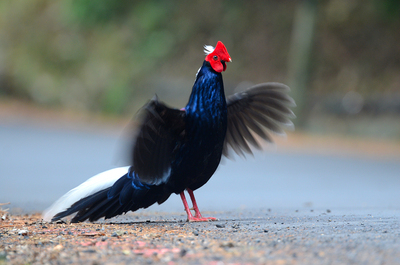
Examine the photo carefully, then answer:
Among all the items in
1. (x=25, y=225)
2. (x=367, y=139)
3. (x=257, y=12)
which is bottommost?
(x=25, y=225)

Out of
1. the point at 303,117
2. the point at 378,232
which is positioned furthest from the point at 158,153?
the point at 303,117

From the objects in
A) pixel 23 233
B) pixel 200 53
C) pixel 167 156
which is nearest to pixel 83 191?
pixel 23 233

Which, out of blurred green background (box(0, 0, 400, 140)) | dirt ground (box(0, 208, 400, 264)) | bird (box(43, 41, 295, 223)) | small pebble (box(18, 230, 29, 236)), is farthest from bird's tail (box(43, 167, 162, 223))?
blurred green background (box(0, 0, 400, 140))

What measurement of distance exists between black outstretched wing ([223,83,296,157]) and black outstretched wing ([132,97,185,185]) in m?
1.06

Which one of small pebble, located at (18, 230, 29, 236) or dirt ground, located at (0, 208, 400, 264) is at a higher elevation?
small pebble, located at (18, 230, 29, 236)

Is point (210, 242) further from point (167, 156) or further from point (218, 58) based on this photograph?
point (218, 58)

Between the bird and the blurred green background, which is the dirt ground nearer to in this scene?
the bird

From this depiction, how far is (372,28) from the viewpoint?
1747cm

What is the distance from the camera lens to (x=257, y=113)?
554cm

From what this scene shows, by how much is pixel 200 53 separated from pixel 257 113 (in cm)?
1402

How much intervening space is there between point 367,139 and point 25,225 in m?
11.9

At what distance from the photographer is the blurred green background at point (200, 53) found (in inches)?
622

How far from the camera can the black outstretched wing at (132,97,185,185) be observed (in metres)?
4.27

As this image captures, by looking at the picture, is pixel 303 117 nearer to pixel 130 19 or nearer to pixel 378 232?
pixel 130 19
